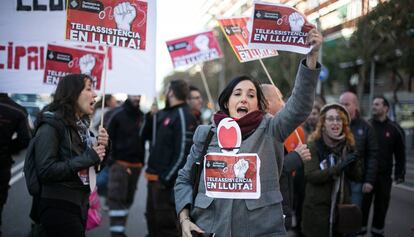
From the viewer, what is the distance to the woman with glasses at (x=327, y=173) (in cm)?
478

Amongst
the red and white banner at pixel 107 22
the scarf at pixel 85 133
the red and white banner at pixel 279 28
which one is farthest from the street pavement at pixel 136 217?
the red and white banner at pixel 279 28

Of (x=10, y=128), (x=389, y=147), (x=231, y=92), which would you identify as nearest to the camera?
(x=231, y=92)

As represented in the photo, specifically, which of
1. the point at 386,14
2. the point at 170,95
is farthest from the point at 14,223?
the point at 386,14

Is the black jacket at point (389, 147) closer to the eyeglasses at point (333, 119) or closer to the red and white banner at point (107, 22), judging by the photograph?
the eyeglasses at point (333, 119)

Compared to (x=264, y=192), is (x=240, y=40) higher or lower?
higher

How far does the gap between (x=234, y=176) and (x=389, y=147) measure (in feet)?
15.5

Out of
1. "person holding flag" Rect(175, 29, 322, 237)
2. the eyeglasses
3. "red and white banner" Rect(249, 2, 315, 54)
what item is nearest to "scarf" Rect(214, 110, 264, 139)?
"person holding flag" Rect(175, 29, 322, 237)

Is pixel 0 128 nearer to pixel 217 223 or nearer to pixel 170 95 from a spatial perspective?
pixel 170 95

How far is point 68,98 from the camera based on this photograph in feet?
12.6

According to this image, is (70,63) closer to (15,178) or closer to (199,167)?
(199,167)

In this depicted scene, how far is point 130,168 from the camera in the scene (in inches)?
281

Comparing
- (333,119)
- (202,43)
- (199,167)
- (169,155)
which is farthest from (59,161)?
(202,43)

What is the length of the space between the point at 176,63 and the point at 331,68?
28414 mm

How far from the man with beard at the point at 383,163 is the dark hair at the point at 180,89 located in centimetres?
283
